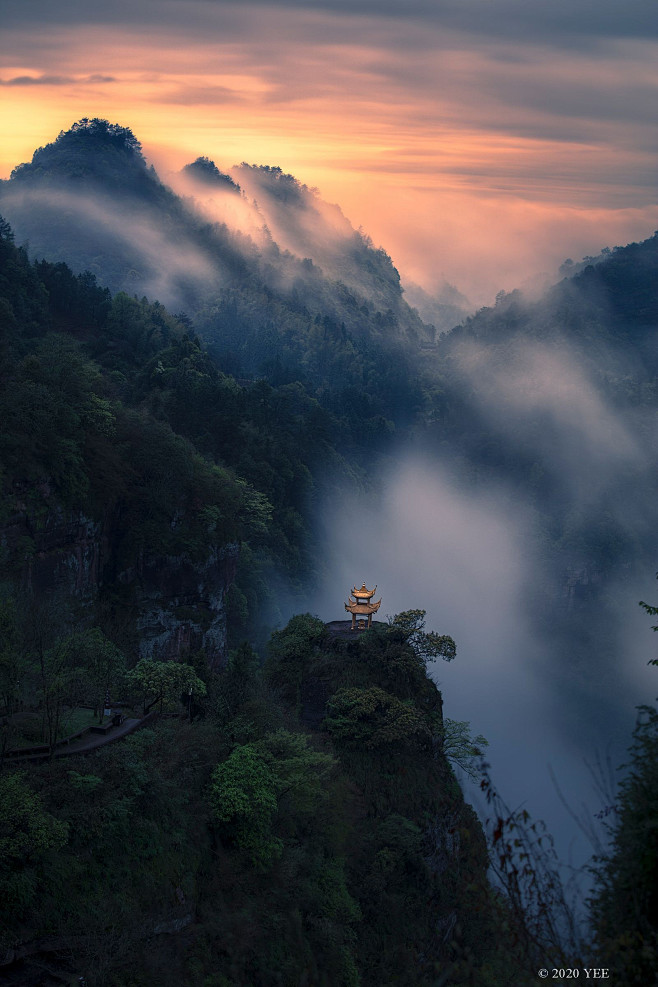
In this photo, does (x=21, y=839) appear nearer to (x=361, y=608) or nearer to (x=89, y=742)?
(x=89, y=742)

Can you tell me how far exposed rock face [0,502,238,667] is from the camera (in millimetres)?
30484

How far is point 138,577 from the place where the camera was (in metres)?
36.7

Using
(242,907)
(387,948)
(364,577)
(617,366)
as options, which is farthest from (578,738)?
(617,366)

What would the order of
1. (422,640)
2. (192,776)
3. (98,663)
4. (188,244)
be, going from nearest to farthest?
1. (192,776)
2. (98,663)
3. (422,640)
4. (188,244)

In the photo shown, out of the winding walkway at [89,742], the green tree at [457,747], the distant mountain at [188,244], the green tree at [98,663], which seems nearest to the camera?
the winding walkway at [89,742]

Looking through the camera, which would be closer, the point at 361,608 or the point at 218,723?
the point at 218,723

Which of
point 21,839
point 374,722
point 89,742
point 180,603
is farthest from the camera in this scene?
point 180,603

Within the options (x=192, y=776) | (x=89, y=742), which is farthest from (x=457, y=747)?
(x=89, y=742)

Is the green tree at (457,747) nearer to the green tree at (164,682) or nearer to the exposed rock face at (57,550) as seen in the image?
the green tree at (164,682)

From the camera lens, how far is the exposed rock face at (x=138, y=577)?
30484 mm

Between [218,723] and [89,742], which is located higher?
[218,723]

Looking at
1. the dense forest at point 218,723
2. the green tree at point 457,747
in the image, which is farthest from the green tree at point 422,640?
the green tree at point 457,747

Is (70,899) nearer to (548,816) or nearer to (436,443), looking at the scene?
(548,816)

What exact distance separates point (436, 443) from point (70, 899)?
3860 inches
